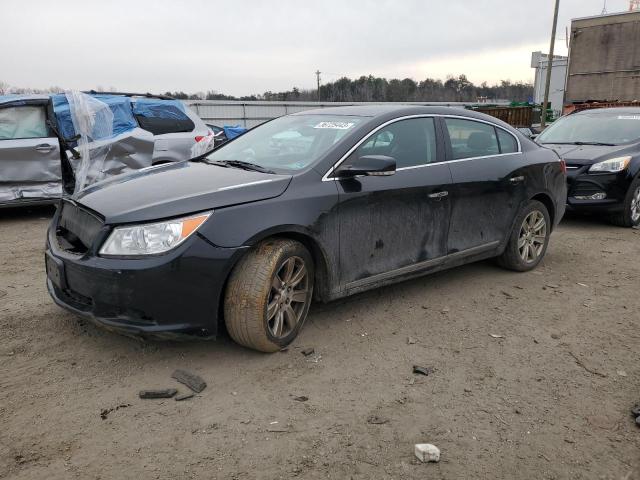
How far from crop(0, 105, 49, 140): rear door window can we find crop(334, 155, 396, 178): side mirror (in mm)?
5730

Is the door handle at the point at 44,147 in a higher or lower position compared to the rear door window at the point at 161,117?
lower

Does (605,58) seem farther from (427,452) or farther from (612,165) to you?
(427,452)

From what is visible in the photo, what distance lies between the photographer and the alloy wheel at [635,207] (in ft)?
25.7

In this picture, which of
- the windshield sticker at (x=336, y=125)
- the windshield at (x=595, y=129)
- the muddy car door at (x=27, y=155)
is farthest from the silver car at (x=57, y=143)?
the windshield at (x=595, y=129)

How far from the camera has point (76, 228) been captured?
361 centimetres

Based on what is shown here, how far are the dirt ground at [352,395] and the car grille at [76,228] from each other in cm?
67

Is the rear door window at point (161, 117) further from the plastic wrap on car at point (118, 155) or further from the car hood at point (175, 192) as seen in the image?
the car hood at point (175, 192)

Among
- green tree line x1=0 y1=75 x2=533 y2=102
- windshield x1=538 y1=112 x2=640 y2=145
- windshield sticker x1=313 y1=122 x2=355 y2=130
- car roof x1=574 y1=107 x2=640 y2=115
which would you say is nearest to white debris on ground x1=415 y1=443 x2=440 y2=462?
windshield sticker x1=313 y1=122 x2=355 y2=130

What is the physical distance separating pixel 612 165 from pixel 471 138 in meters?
3.80

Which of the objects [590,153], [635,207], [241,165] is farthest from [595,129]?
[241,165]

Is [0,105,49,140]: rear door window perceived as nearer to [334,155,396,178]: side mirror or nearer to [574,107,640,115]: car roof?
[334,155,396,178]: side mirror

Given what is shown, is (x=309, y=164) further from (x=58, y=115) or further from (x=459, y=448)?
(x=58, y=115)

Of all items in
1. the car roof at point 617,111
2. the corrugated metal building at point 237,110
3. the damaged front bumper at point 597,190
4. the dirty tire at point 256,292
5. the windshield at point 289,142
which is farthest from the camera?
the corrugated metal building at point 237,110

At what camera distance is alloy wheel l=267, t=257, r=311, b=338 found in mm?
3555
